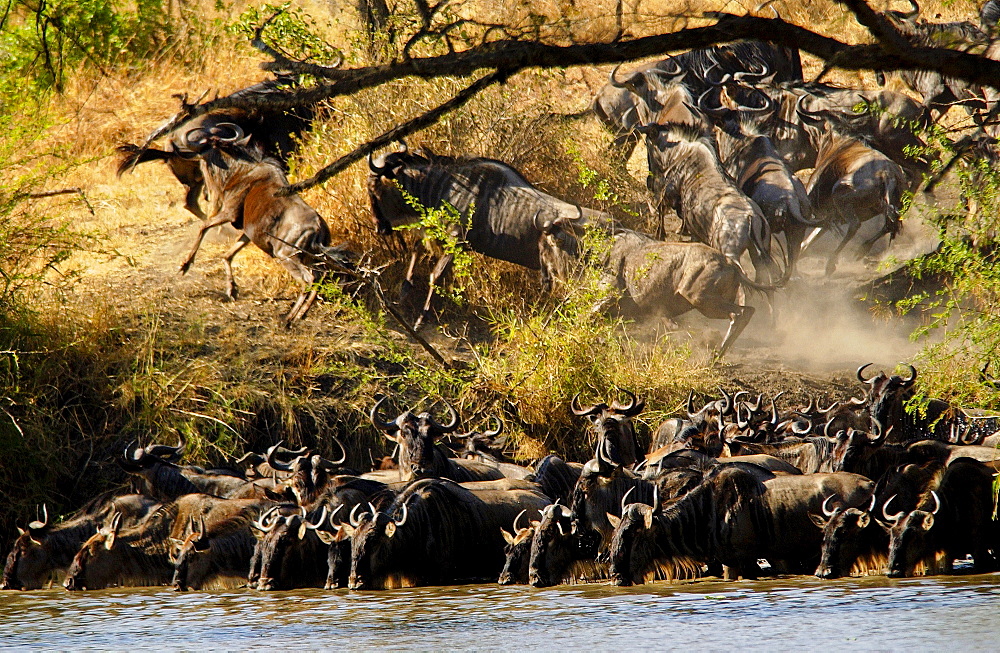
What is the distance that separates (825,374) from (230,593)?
9242 mm

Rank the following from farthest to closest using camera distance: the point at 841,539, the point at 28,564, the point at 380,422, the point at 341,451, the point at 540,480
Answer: the point at 341,451, the point at 380,422, the point at 540,480, the point at 28,564, the point at 841,539

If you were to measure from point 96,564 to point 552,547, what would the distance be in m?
3.74

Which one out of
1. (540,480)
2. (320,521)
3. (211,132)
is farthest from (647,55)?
(211,132)

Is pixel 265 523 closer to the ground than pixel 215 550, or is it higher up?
higher up

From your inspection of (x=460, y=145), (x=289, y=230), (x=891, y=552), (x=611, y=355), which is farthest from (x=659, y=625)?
(x=460, y=145)

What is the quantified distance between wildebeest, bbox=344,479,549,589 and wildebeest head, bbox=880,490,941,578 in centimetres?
286

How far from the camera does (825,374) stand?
1628 cm

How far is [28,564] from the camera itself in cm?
1038

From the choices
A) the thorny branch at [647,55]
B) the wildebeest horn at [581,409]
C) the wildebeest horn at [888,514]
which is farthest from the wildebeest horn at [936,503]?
the thorny branch at [647,55]

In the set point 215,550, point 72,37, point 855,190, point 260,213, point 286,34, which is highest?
point 286,34

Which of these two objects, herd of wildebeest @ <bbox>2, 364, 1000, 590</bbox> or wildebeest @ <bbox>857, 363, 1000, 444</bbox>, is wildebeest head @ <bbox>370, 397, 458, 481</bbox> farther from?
wildebeest @ <bbox>857, 363, 1000, 444</bbox>

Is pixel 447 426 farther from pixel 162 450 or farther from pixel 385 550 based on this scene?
pixel 385 550

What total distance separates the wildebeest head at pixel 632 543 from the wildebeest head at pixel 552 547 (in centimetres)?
33

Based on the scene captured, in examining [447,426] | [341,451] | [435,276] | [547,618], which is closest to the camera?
[547,618]
